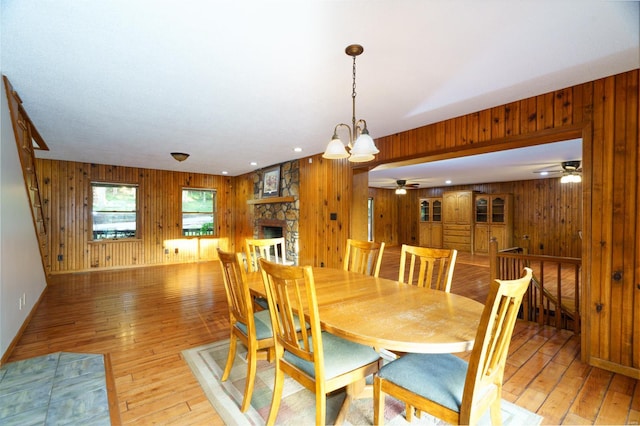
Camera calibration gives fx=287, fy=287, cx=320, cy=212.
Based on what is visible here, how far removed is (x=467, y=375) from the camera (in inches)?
46.8

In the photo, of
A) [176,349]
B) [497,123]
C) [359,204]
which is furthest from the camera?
[359,204]

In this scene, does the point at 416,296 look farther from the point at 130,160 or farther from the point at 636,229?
the point at 130,160

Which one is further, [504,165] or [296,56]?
[504,165]

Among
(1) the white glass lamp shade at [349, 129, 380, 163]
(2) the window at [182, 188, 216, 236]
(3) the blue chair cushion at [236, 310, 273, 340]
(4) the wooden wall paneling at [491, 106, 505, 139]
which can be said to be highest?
(4) the wooden wall paneling at [491, 106, 505, 139]

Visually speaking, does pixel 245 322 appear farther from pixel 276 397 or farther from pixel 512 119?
pixel 512 119

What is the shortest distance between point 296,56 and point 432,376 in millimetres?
2131

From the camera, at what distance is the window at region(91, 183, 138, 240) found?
643cm

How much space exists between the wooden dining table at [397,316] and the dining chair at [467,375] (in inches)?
4.3

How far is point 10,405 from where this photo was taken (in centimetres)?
188

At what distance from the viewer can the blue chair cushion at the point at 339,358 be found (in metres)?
1.50

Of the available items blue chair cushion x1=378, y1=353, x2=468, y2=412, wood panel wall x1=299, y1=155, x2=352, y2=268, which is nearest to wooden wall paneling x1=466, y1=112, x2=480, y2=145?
wood panel wall x1=299, y1=155, x2=352, y2=268

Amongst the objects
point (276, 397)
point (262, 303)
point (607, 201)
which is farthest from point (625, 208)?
point (262, 303)

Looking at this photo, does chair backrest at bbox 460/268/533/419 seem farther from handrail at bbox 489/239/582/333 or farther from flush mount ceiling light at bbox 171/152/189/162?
flush mount ceiling light at bbox 171/152/189/162

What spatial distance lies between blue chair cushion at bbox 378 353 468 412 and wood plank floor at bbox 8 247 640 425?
90 cm
